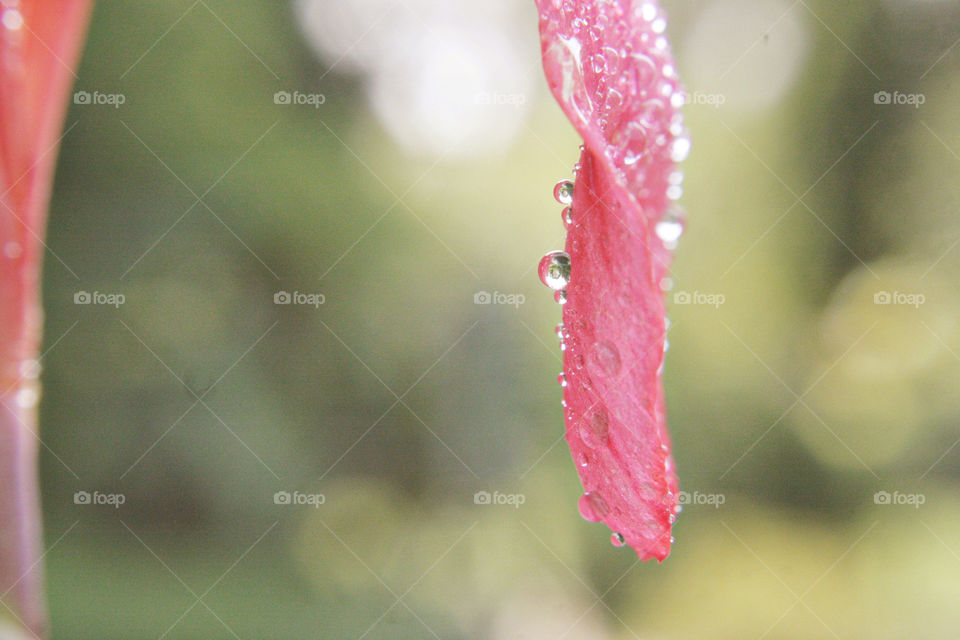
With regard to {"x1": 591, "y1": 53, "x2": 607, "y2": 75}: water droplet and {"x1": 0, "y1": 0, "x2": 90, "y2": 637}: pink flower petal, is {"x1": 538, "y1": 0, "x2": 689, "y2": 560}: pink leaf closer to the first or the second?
{"x1": 591, "y1": 53, "x2": 607, "y2": 75}: water droplet

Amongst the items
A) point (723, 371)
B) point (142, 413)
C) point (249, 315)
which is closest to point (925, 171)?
point (723, 371)

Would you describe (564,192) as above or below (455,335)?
below

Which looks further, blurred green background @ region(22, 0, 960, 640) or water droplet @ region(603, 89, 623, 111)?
blurred green background @ region(22, 0, 960, 640)

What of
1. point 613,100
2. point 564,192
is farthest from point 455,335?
point 613,100

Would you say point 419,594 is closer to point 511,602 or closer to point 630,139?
point 511,602

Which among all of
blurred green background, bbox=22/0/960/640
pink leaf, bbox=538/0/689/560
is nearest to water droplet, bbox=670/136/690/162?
pink leaf, bbox=538/0/689/560

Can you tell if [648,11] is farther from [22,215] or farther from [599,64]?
[22,215]

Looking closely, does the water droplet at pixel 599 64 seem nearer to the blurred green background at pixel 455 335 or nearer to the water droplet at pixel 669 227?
the water droplet at pixel 669 227
